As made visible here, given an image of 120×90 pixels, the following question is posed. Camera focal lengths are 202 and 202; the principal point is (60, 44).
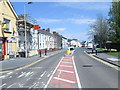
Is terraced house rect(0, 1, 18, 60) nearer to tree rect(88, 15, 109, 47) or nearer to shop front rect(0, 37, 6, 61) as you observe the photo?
shop front rect(0, 37, 6, 61)

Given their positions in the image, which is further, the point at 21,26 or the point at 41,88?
the point at 21,26

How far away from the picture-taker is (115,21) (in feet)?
141

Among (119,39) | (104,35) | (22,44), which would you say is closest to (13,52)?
(22,44)

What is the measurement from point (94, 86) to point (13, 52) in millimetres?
23667

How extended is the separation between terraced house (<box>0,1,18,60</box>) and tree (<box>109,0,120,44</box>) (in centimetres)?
2059

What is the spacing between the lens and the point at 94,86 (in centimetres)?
987

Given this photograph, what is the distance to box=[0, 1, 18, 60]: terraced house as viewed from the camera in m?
27.9

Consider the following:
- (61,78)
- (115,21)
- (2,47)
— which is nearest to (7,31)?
(2,47)

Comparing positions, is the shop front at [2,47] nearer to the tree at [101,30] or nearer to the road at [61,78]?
the road at [61,78]

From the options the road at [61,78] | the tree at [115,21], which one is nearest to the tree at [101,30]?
the tree at [115,21]

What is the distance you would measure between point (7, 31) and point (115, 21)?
78.0ft

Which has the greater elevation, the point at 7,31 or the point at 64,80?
the point at 7,31

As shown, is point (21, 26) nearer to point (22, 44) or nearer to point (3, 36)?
point (22, 44)

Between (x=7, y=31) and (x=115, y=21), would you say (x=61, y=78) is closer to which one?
(x=7, y=31)
